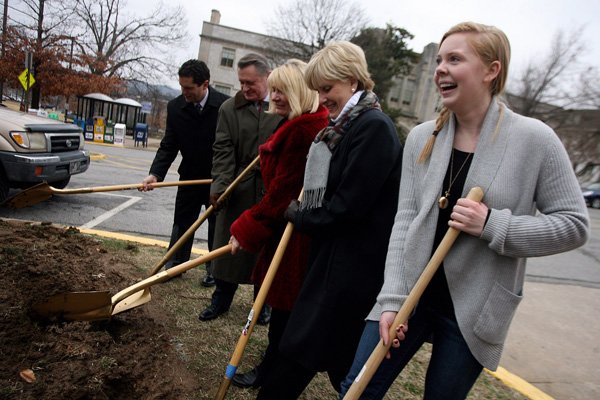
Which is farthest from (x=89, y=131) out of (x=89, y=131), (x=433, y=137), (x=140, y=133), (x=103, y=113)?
(x=433, y=137)

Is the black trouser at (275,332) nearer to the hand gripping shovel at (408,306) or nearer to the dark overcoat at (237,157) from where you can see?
the dark overcoat at (237,157)

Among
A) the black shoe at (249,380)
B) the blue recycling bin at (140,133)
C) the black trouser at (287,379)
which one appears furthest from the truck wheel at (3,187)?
the blue recycling bin at (140,133)

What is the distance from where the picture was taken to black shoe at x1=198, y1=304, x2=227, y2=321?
3342mm

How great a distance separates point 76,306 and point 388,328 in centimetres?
187

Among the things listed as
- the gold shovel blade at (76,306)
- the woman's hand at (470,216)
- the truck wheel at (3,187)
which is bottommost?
the truck wheel at (3,187)

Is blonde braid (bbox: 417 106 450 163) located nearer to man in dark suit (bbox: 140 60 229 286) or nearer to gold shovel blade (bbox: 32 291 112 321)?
gold shovel blade (bbox: 32 291 112 321)

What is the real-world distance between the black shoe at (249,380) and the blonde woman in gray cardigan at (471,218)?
1058 millimetres

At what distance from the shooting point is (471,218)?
1447 millimetres

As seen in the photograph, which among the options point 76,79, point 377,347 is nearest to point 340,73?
point 377,347

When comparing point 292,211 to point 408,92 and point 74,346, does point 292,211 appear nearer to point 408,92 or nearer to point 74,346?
point 74,346

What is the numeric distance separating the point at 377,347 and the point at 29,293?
2.35 m

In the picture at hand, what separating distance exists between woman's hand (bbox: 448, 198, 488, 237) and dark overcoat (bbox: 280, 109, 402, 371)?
1.43 feet

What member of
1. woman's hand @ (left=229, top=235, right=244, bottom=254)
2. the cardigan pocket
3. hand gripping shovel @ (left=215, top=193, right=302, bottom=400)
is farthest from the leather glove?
the cardigan pocket

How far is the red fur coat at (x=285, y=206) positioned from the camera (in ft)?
7.52
